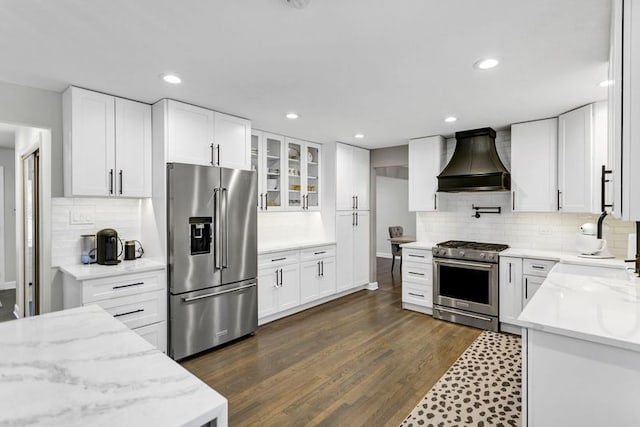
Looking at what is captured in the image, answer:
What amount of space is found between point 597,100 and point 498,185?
1168mm

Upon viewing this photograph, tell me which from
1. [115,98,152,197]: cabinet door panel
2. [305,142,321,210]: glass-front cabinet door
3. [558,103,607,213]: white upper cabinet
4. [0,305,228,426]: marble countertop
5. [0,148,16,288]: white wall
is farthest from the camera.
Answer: [0,148,16,288]: white wall

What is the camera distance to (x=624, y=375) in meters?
1.36

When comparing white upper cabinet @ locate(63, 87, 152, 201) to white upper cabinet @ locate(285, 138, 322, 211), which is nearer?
white upper cabinet @ locate(63, 87, 152, 201)

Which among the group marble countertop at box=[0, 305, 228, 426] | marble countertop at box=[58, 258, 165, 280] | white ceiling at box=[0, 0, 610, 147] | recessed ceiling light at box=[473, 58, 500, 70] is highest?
white ceiling at box=[0, 0, 610, 147]

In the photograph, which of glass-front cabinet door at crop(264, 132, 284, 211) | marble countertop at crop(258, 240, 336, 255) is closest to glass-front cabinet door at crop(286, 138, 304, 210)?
glass-front cabinet door at crop(264, 132, 284, 211)

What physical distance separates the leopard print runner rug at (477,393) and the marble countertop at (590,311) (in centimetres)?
92

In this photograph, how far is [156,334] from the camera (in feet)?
9.90

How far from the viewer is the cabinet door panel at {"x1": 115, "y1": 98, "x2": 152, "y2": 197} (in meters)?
3.07

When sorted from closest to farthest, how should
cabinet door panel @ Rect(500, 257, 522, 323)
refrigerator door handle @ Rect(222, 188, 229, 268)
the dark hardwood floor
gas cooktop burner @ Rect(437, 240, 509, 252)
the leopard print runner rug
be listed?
the leopard print runner rug < the dark hardwood floor < refrigerator door handle @ Rect(222, 188, 229, 268) < cabinet door panel @ Rect(500, 257, 522, 323) < gas cooktop burner @ Rect(437, 240, 509, 252)

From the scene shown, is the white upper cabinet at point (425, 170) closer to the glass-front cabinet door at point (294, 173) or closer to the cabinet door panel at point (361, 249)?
the cabinet door panel at point (361, 249)

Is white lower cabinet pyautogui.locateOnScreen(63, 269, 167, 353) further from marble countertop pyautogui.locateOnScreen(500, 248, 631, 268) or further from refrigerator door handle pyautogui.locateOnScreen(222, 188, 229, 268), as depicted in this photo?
marble countertop pyautogui.locateOnScreen(500, 248, 631, 268)

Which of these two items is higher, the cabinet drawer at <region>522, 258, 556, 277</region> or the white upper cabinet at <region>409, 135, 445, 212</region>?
the white upper cabinet at <region>409, 135, 445, 212</region>

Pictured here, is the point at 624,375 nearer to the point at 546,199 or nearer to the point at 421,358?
the point at 421,358

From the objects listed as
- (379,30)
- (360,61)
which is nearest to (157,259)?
(360,61)
